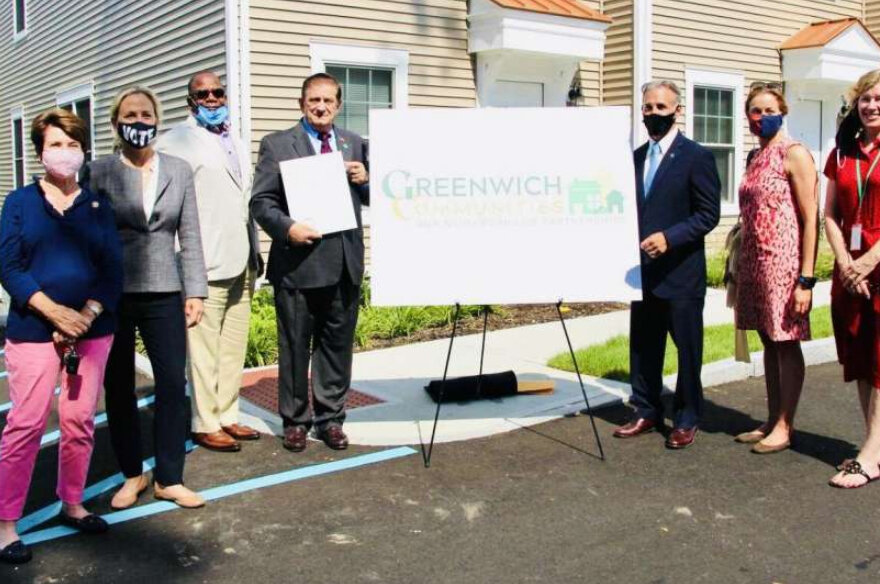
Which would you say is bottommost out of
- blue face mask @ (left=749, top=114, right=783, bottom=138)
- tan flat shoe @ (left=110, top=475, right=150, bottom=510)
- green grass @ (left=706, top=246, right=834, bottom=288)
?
tan flat shoe @ (left=110, top=475, right=150, bottom=510)

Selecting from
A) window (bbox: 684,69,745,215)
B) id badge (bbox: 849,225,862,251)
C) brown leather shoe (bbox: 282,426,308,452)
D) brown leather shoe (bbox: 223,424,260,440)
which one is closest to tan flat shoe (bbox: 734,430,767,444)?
id badge (bbox: 849,225,862,251)

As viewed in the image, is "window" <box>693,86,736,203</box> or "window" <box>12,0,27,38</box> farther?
"window" <box>12,0,27,38</box>

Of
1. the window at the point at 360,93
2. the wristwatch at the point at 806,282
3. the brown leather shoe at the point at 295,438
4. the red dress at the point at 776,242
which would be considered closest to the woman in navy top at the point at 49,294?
the brown leather shoe at the point at 295,438

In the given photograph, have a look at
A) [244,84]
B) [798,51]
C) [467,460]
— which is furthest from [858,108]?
[798,51]

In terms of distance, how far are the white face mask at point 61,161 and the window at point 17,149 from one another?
16064mm

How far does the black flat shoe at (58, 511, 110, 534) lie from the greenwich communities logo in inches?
87.2

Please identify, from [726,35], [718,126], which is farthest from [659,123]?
[726,35]

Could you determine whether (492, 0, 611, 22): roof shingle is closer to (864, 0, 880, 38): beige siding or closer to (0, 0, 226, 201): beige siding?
→ (0, 0, 226, 201): beige siding

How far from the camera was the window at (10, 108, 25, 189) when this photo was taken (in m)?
18.6

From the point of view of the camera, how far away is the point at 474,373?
24.2ft

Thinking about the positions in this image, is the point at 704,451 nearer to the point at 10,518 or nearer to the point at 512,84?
the point at 10,518

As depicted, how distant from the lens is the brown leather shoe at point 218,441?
18.0 ft

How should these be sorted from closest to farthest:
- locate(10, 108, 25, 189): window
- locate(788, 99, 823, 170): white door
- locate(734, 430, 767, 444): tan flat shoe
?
1. locate(734, 430, 767, 444): tan flat shoe
2. locate(788, 99, 823, 170): white door
3. locate(10, 108, 25, 189): window

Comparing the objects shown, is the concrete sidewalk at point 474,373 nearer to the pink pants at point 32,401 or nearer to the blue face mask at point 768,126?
the pink pants at point 32,401
